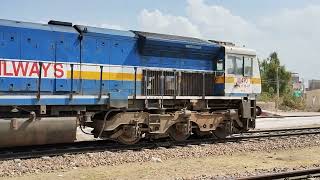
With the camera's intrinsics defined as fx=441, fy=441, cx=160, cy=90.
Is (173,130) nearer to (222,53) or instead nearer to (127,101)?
(127,101)

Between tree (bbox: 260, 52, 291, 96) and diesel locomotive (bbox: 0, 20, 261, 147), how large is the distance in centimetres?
4437

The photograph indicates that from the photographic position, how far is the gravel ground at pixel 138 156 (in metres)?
10.3

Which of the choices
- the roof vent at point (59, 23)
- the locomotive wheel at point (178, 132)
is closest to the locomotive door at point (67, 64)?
the roof vent at point (59, 23)

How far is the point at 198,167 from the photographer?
10.8 m

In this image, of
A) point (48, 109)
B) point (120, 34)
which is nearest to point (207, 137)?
point (120, 34)

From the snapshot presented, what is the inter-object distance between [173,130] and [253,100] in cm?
384

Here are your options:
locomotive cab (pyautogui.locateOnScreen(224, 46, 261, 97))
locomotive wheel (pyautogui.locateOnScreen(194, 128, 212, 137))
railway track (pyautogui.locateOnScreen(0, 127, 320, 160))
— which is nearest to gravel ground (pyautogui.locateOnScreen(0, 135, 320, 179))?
railway track (pyautogui.locateOnScreen(0, 127, 320, 160))

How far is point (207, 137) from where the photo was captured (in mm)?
16391

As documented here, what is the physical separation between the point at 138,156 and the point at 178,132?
9.98 ft

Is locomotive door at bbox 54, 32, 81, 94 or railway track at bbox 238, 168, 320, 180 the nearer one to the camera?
railway track at bbox 238, 168, 320, 180

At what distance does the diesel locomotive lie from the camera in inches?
471

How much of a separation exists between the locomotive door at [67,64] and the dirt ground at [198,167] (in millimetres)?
3188

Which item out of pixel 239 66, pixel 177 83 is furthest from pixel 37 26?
pixel 239 66

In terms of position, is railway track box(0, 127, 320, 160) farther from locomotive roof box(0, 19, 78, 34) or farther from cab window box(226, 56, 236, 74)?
locomotive roof box(0, 19, 78, 34)
